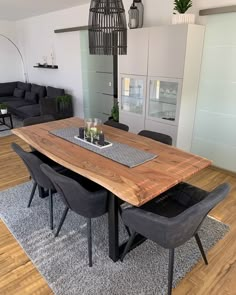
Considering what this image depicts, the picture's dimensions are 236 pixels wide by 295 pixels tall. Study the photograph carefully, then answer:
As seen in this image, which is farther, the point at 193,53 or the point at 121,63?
the point at 121,63

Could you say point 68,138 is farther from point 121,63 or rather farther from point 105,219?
point 121,63

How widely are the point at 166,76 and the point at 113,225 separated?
7.21 feet

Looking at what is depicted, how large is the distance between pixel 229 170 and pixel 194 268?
75.2 inches

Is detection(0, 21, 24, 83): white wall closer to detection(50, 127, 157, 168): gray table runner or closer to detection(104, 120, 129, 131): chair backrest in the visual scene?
detection(104, 120, 129, 131): chair backrest

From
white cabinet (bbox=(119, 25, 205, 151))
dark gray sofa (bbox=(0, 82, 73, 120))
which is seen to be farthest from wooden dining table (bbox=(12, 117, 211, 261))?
dark gray sofa (bbox=(0, 82, 73, 120))

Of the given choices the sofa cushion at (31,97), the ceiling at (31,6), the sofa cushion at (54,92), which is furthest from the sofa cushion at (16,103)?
the ceiling at (31,6)

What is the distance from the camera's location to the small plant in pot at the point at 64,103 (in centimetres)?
532

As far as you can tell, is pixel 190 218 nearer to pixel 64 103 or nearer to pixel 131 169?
pixel 131 169

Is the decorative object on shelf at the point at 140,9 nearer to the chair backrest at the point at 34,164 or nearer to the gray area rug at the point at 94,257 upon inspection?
the chair backrest at the point at 34,164

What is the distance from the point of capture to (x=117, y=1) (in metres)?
1.85

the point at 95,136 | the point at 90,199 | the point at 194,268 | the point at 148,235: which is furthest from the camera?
the point at 95,136

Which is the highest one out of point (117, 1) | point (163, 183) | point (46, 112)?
point (117, 1)

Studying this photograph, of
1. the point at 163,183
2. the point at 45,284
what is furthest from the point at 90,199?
the point at 45,284

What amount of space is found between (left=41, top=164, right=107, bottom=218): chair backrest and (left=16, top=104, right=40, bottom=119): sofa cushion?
12.4ft
